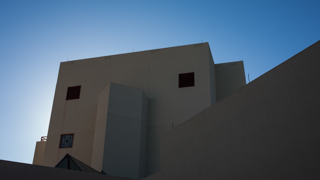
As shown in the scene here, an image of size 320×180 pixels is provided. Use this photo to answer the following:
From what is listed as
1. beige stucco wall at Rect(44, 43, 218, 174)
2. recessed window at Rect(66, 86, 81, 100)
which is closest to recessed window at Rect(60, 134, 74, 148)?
beige stucco wall at Rect(44, 43, 218, 174)

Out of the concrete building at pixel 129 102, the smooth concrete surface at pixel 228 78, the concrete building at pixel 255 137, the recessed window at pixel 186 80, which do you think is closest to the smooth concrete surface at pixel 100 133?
the concrete building at pixel 129 102

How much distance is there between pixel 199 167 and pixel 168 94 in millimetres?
6884

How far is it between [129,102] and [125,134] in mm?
1361

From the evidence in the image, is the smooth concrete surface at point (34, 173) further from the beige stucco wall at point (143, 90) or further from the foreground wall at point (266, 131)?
the beige stucco wall at point (143, 90)

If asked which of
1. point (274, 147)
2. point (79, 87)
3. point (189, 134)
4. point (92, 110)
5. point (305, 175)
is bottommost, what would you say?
point (305, 175)

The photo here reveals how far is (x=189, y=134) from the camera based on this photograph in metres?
8.96

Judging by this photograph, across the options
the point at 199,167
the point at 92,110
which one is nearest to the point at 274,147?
the point at 199,167

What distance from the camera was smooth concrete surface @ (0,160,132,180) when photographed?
8.28m

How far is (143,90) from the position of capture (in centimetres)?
1544

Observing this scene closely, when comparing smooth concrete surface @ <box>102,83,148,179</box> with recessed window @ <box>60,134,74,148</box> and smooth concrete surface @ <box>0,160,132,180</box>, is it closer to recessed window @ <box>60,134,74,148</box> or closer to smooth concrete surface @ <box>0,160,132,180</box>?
recessed window @ <box>60,134,74,148</box>

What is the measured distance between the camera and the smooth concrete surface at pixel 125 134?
1259 centimetres

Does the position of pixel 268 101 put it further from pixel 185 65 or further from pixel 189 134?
pixel 185 65

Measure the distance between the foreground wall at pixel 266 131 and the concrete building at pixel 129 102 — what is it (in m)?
4.66

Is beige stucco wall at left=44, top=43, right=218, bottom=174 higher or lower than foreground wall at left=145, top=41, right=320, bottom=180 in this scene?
higher
